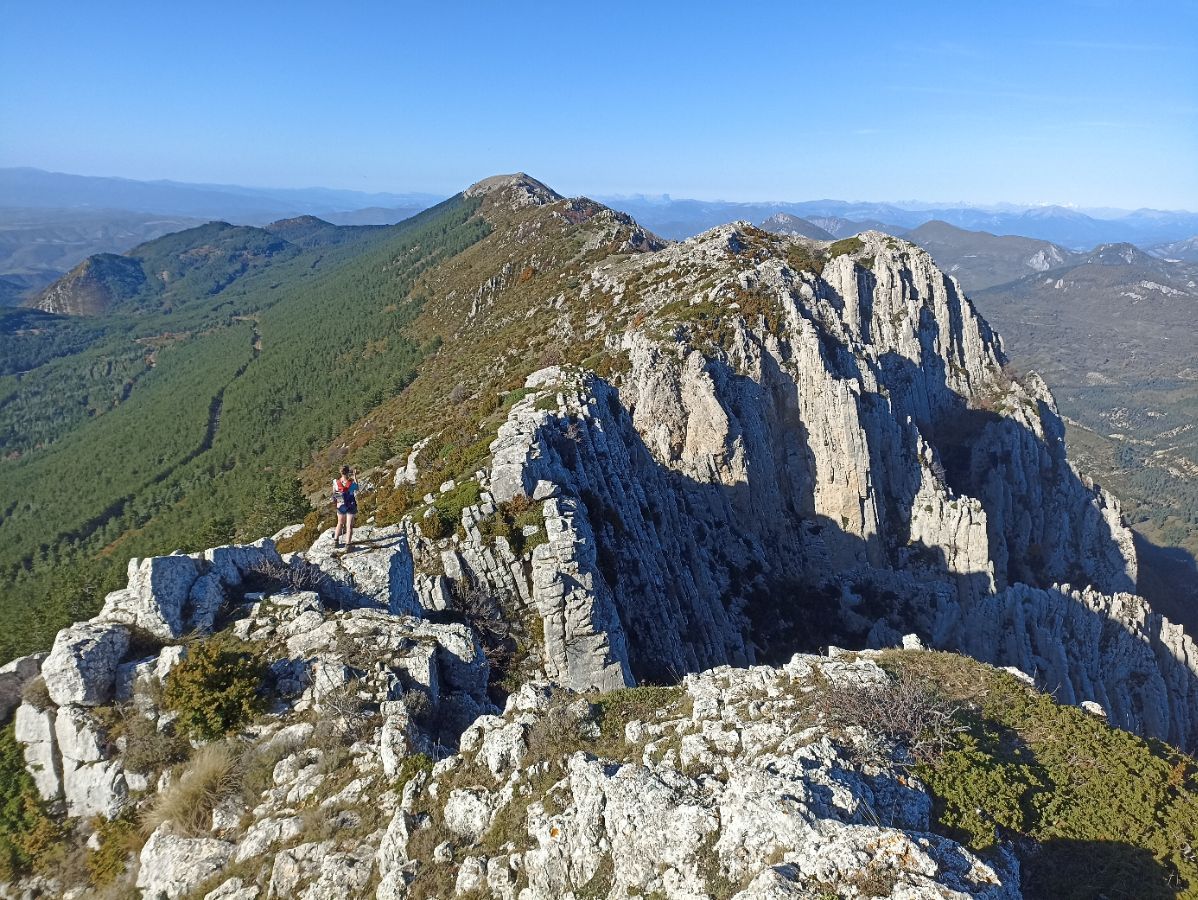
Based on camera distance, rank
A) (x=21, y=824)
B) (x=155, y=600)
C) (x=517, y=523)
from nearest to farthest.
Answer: (x=21, y=824), (x=155, y=600), (x=517, y=523)

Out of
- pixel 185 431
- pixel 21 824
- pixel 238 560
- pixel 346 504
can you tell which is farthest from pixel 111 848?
pixel 185 431

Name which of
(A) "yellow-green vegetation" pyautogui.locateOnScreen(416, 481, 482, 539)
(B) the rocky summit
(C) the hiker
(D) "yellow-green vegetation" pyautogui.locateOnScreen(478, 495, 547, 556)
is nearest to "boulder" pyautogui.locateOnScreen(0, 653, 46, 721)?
(B) the rocky summit

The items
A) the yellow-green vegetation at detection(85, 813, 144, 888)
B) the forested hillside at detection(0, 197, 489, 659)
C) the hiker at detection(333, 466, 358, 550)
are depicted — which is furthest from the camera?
the forested hillside at detection(0, 197, 489, 659)

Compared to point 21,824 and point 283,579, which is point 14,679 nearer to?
point 21,824

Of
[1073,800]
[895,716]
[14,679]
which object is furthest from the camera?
[14,679]

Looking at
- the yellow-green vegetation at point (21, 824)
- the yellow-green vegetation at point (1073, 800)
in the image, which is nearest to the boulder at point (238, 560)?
the yellow-green vegetation at point (21, 824)

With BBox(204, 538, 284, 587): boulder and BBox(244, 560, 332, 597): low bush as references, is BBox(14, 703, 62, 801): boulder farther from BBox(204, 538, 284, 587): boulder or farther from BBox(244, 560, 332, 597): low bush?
BBox(244, 560, 332, 597): low bush

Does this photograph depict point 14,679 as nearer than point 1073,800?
No

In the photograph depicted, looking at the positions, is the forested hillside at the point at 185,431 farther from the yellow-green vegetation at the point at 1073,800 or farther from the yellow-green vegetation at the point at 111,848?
the yellow-green vegetation at the point at 1073,800
